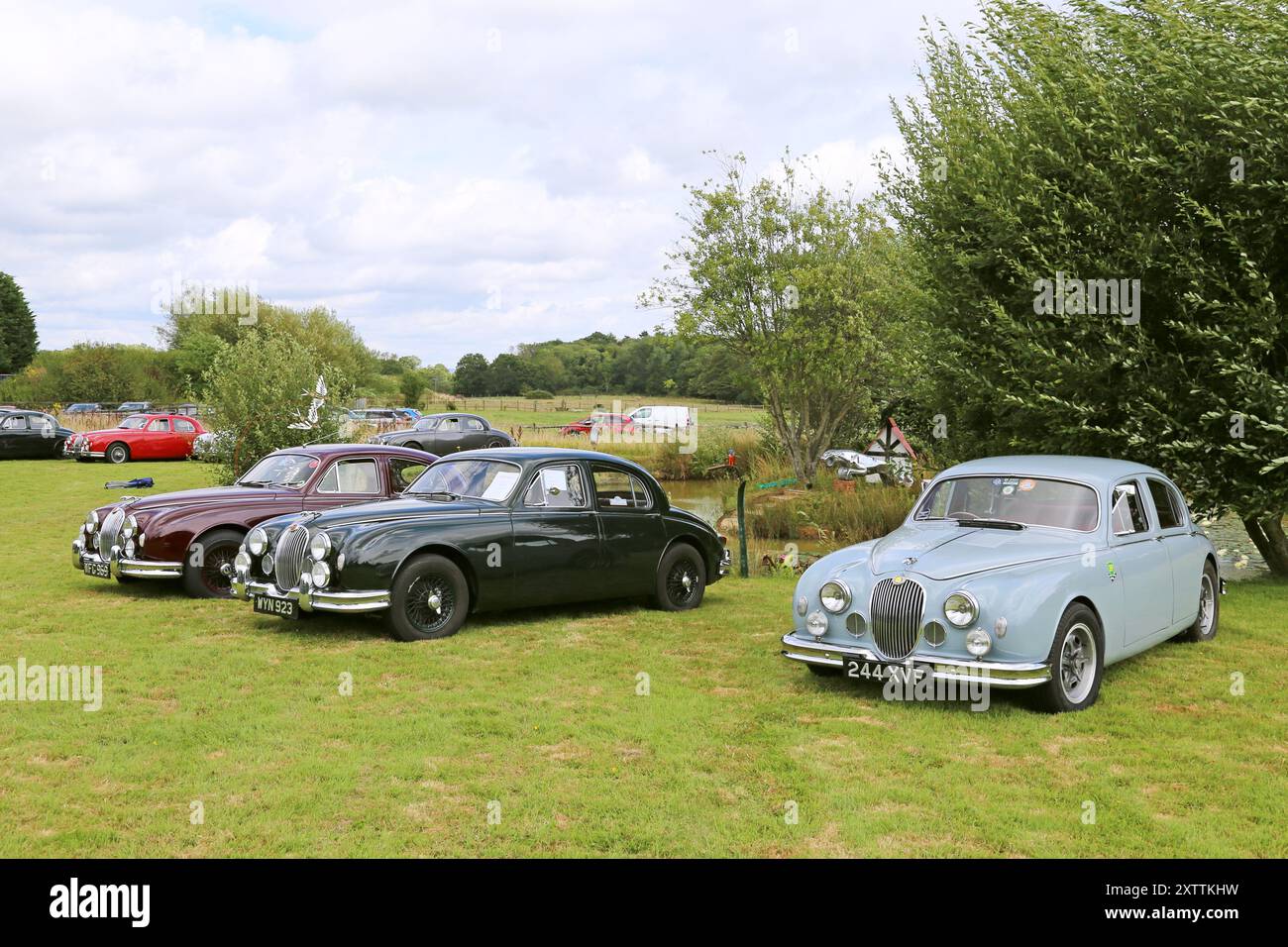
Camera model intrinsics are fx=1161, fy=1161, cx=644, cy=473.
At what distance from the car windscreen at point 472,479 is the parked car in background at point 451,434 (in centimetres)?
2181

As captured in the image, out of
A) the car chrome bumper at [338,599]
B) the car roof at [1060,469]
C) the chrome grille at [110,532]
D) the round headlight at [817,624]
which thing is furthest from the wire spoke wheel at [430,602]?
the car roof at [1060,469]

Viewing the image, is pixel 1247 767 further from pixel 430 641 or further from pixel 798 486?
pixel 798 486

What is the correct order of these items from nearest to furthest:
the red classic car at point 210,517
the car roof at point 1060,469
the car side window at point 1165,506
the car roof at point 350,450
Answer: the car roof at point 1060,469, the car side window at point 1165,506, the red classic car at point 210,517, the car roof at point 350,450

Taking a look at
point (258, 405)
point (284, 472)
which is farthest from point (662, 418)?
point (284, 472)

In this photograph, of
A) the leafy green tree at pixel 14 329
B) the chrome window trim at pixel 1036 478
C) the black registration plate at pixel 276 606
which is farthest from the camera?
the leafy green tree at pixel 14 329

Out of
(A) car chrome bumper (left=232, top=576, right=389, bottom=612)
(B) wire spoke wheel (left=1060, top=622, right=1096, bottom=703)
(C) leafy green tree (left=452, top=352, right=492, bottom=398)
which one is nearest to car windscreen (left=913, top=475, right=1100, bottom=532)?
(B) wire spoke wheel (left=1060, top=622, right=1096, bottom=703)

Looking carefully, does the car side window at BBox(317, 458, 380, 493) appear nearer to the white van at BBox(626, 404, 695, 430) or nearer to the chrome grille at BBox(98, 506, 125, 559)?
the chrome grille at BBox(98, 506, 125, 559)

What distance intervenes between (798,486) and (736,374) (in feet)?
13.4

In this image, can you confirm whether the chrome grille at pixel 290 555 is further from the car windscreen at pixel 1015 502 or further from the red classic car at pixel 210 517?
the car windscreen at pixel 1015 502

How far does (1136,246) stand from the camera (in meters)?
12.6

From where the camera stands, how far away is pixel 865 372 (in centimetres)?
2897

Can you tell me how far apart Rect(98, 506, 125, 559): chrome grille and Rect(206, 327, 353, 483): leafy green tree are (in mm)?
9049

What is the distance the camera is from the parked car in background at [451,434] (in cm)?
3384

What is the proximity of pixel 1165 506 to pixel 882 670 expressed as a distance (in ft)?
11.5
